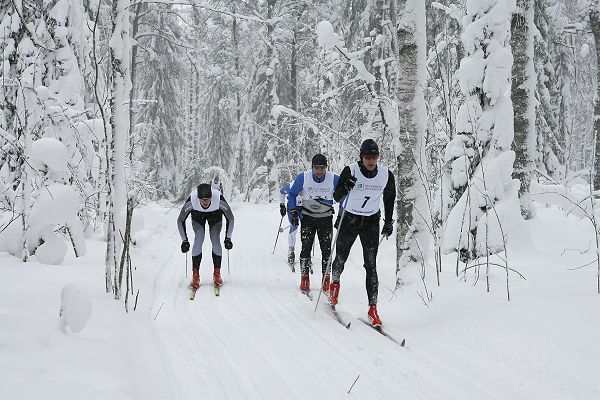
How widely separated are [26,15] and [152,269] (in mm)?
5205

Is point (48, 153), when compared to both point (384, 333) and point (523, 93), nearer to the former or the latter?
point (384, 333)

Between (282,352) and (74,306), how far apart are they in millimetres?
1965

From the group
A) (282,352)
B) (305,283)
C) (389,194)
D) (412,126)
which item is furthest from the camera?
(305,283)

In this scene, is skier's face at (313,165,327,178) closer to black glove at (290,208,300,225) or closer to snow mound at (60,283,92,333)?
black glove at (290,208,300,225)

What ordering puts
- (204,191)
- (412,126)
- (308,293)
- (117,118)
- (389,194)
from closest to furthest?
(117,118) → (389,194) → (412,126) → (308,293) → (204,191)

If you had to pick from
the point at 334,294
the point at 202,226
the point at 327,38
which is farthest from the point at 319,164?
the point at 202,226

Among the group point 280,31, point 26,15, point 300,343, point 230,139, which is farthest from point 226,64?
point 300,343

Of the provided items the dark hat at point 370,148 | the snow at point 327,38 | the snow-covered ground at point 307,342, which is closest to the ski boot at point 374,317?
the snow-covered ground at point 307,342

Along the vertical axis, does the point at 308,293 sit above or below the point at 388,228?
below

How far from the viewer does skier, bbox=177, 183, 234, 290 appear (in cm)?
775

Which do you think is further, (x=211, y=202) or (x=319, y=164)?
(x=211, y=202)

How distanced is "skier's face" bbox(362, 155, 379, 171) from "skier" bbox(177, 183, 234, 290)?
121 inches

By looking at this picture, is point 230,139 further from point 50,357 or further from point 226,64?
point 50,357

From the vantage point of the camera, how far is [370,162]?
221 inches
